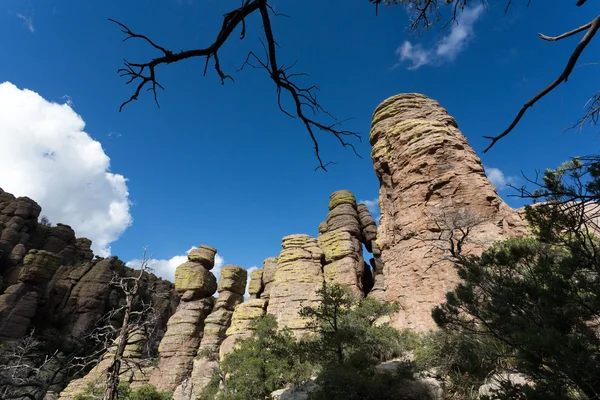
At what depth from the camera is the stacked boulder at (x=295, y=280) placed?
25.4 metres

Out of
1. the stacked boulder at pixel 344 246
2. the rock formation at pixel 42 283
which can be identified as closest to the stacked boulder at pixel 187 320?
the rock formation at pixel 42 283

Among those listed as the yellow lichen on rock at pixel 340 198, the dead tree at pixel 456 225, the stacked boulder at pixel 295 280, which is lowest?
the dead tree at pixel 456 225

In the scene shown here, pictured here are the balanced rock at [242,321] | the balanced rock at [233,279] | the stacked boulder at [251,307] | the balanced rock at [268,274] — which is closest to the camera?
the balanced rock at [242,321]

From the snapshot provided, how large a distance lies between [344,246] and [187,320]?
55.2ft

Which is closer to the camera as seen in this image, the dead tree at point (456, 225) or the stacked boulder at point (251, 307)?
the dead tree at point (456, 225)

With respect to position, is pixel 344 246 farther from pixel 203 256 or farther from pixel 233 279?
pixel 203 256

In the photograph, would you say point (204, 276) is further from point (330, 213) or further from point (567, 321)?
Result: point (567, 321)

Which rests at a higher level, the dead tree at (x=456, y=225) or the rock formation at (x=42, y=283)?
the rock formation at (x=42, y=283)

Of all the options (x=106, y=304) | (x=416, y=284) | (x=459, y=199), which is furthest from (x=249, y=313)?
(x=106, y=304)

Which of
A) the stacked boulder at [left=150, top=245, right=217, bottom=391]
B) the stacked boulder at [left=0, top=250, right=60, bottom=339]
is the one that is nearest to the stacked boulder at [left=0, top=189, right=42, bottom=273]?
the stacked boulder at [left=0, top=250, right=60, bottom=339]

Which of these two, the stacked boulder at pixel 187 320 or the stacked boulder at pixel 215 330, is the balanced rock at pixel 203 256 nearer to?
the stacked boulder at pixel 187 320

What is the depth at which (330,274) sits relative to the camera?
2827 cm

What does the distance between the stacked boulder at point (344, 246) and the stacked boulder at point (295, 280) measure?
3.24 feet

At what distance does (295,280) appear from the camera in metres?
28.1
